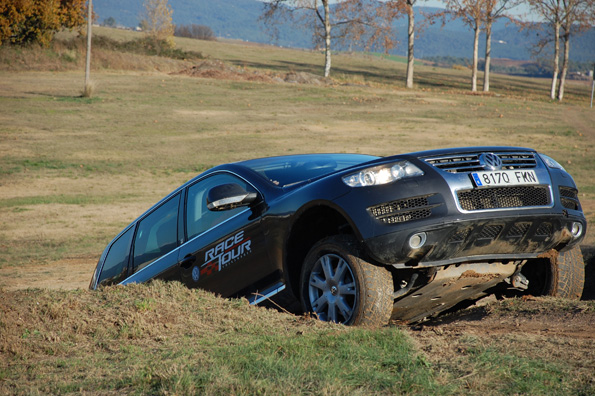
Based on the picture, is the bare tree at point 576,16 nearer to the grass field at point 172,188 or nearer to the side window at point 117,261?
the grass field at point 172,188

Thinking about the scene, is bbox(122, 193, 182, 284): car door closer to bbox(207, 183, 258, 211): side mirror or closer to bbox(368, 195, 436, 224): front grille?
bbox(207, 183, 258, 211): side mirror

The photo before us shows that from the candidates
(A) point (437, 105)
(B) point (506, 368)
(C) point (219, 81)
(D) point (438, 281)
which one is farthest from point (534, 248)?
(C) point (219, 81)

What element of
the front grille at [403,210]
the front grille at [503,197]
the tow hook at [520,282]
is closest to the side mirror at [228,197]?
the front grille at [403,210]

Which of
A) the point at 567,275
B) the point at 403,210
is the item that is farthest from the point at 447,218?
the point at 567,275

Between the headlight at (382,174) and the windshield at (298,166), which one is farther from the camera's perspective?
the windshield at (298,166)

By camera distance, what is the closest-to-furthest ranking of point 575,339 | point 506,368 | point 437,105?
1. point 506,368
2. point 575,339
3. point 437,105

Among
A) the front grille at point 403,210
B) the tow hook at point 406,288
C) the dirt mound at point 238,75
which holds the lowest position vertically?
the tow hook at point 406,288

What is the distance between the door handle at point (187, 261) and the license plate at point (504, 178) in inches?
89.8

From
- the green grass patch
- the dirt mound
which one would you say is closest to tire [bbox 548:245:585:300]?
the green grass patch

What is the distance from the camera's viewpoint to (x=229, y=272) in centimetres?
489

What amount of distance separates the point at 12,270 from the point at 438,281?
320 inches

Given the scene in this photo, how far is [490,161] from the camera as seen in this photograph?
433 cm

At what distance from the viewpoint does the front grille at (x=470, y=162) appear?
14.0ft

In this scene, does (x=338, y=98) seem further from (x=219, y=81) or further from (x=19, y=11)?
(x=19, y=11)
